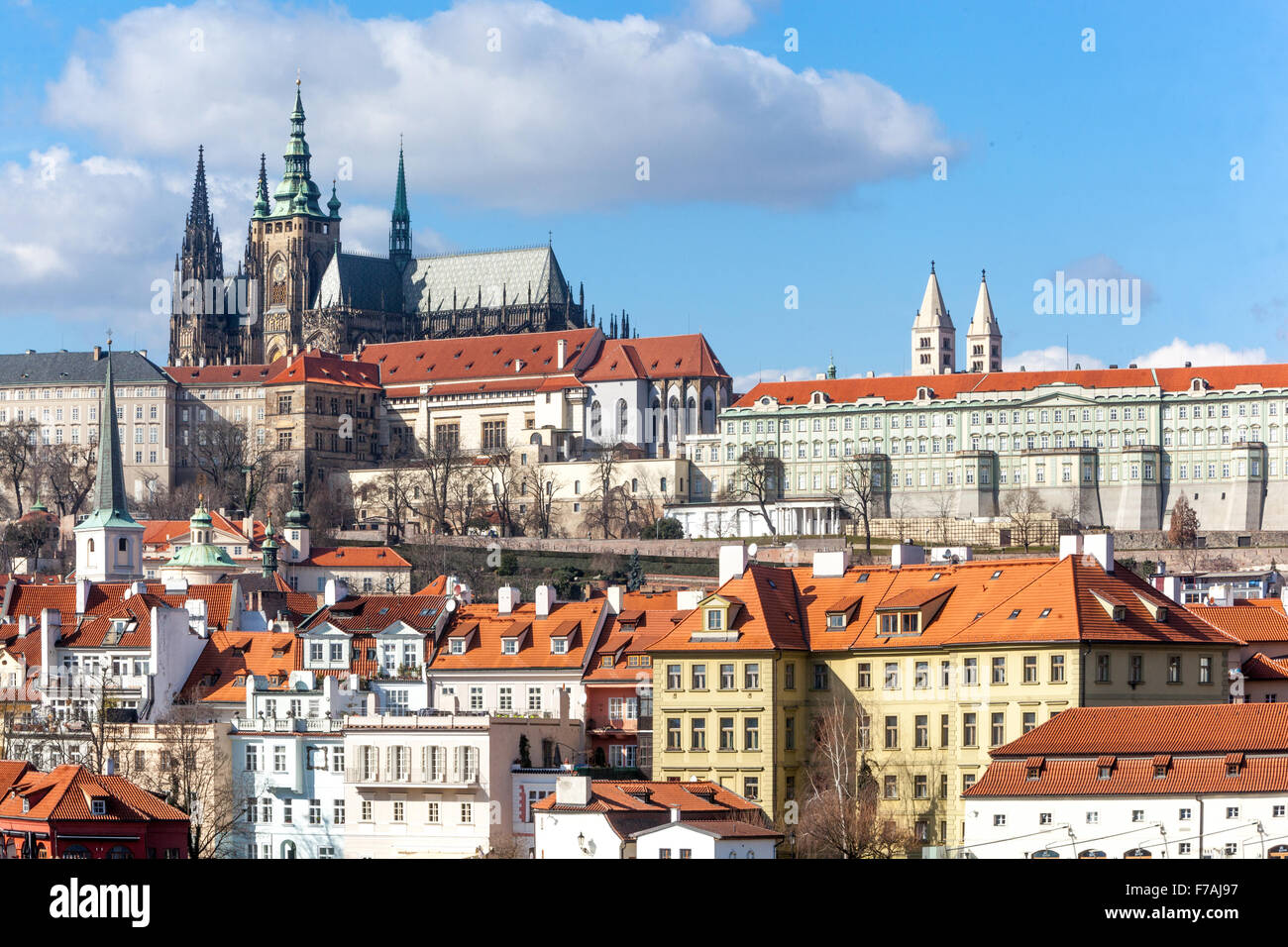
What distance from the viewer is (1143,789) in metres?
33.4

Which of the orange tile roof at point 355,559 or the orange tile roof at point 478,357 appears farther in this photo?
the orange tile roof at point 478,357

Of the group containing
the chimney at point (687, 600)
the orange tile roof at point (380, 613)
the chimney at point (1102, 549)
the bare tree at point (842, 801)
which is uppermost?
the chimney at point (1102, 549)

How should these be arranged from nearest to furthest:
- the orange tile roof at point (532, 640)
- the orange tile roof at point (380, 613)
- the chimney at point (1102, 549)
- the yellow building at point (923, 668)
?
the yellow building at point (923, 668), the chimney at point (1102, 549), the orange tile roof at point (532, 640), the orange tile roof at point (380, 613)

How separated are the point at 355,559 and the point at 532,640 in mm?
74087

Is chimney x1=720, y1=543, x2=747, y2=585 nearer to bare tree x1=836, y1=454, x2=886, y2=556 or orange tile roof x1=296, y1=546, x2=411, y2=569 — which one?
orange tile roof x1=296, y1=546, x2=411, y2=569

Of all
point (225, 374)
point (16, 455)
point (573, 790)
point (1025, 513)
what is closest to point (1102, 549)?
point (573, 790)

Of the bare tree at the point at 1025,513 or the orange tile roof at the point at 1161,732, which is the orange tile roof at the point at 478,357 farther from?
the orange tile roof at the point at 1161,732

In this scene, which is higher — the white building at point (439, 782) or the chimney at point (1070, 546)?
the chimney at point (1070, 546)

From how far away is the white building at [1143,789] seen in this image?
32.1 meters

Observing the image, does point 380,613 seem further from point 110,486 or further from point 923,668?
point 110,486

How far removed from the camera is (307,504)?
15862cm

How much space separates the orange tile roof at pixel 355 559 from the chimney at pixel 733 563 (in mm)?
77466

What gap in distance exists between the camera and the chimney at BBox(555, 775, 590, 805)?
3638 centimetres

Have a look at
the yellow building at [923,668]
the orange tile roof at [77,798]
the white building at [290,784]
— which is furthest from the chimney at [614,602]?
the orange tile roof at [77,798]
